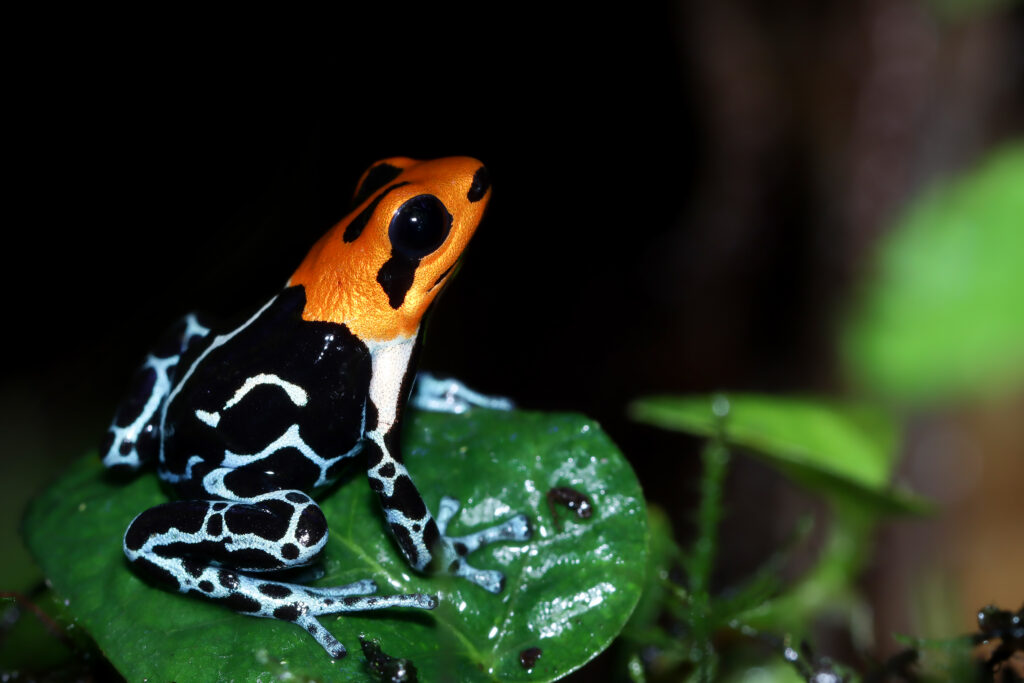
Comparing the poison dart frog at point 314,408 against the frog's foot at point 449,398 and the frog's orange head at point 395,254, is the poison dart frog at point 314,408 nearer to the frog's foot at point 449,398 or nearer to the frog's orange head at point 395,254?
the frog's orange head at point 395,254

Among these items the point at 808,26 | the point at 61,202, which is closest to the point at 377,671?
the point at 61,202

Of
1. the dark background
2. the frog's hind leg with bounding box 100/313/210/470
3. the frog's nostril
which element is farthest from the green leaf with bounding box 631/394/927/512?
the dark background

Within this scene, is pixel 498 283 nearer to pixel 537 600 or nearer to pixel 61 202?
pixel 61 202

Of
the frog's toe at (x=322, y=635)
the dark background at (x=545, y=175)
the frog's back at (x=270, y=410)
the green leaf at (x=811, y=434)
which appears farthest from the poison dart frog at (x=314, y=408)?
the dark background at (x=545, y=175)

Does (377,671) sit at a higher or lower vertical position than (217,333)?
lower

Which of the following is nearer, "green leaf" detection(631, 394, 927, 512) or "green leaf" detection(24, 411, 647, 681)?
"green leaf" detection(24, 411, 647, 681)

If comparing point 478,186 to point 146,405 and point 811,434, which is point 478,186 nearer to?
point 146,405

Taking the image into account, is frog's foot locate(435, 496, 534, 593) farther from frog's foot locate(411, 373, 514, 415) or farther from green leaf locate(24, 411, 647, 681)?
frog's foot locate(411, 373, 514, 415)
